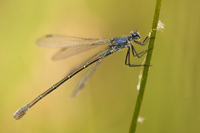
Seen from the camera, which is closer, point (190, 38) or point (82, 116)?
point (190, 38)

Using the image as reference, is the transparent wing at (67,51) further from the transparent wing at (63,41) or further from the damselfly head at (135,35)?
the damselfly head at (135,35)

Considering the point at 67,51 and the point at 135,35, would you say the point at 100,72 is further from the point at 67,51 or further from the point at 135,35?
the point at 135,35

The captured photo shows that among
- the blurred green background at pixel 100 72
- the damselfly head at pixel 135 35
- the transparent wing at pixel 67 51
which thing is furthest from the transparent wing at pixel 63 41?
the blurred green background at pixel 100 72

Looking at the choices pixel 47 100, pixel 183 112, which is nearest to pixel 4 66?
pixel 47 100

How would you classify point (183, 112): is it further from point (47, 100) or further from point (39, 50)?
point (39, 50)

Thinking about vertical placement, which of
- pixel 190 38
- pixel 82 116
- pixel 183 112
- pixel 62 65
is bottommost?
pixel 82 116
